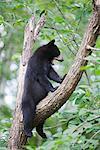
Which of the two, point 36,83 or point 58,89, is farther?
point 36,83

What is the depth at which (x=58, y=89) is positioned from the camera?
333 centimetres

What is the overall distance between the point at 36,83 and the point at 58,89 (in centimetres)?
99

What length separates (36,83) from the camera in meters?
4.30

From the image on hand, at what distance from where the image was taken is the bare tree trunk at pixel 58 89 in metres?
3.13

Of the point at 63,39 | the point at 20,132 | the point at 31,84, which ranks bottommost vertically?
the point at 20,132

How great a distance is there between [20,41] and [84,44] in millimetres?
7272

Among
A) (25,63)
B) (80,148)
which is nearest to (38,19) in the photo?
(25,63)

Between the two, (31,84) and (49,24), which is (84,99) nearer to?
(31,84)

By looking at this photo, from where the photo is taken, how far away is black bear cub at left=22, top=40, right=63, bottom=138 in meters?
3.76

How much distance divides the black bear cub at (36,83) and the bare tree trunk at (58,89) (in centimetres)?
5

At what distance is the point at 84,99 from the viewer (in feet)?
12.1

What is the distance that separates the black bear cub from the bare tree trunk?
0.15 ft

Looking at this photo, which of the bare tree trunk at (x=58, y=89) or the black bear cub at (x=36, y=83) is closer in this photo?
the bare tree trunk at (x=58, y=89)

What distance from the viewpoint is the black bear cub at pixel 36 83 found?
3764 mm
